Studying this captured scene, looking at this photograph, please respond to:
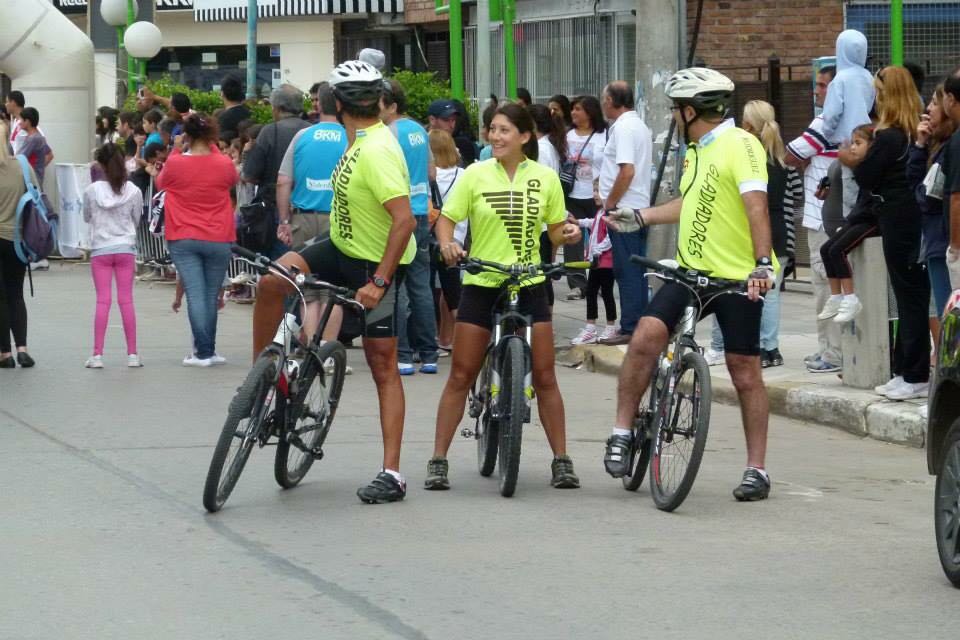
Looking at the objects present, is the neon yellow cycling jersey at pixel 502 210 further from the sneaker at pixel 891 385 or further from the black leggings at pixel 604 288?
the black leggings at pixel 604 288

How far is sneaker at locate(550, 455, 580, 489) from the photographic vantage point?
27.3 feet

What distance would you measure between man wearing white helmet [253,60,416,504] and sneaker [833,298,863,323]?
12.0 ft

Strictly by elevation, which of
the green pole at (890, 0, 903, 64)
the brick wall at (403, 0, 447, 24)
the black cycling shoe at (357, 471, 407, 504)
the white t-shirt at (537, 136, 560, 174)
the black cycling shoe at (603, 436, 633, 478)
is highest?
the brick wall at (403, 0, 447, 24)

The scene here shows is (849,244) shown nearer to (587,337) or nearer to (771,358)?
(771,358)

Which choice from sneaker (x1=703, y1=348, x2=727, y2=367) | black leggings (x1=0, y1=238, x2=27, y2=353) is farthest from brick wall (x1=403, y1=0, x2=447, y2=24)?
sneaker (x1=703, y1=348, x2=727, y2=367)

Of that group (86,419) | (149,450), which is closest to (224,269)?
(86,419)

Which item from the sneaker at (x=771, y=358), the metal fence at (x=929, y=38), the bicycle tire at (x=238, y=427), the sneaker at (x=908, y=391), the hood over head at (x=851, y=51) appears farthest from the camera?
the metal fence at (x=929, y=38)

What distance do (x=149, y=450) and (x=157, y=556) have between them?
8.87ft

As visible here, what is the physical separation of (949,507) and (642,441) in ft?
6.52

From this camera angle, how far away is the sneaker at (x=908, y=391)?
10.4 meters

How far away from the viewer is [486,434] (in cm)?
848

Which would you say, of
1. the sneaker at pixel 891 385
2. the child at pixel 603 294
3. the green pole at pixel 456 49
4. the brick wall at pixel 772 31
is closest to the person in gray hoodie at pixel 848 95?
the sneaker at pixel 891 385

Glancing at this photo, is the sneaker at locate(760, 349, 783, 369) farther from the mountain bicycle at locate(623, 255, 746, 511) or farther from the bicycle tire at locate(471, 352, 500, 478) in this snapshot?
the mountain bicycle at locate(623, 255, 746, 511)

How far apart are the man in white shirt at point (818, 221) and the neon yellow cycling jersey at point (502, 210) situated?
12.0ft
